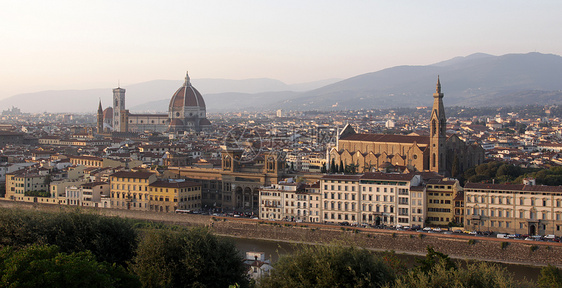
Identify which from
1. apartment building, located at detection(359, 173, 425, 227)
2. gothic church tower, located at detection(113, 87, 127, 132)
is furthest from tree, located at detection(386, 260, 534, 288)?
gothic church tower, located at detection(113, 87, 127, 132)

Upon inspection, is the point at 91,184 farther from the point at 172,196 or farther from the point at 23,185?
the point at 172,196

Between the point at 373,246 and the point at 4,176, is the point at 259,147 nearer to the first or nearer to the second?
the point at 4,176

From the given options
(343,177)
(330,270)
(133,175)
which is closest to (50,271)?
(330,270)

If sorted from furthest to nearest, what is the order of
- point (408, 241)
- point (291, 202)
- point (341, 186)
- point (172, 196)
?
point (172, 196) → point (291, 202) → point (341, 186) → point (408, 241)

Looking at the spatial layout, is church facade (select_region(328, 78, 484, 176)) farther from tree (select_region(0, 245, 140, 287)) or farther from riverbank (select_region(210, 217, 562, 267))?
tree (select_region(0, 245, 140, 287))

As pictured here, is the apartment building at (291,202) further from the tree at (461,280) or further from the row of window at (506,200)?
the tree at (461,280)
